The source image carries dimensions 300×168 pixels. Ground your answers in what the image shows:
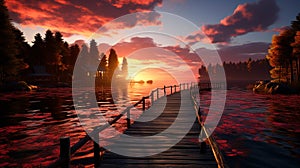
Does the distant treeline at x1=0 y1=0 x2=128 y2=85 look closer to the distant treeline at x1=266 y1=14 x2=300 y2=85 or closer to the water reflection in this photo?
the water reflection

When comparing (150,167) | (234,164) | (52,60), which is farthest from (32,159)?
(52,60)

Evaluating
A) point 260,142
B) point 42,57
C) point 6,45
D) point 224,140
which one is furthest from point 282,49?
point 42,57

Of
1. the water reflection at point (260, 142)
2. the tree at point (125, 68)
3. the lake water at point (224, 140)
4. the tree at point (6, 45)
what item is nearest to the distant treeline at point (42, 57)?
the tree at point (6, 45)

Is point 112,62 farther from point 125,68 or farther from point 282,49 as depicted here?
point 282,49

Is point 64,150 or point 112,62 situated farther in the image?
point 112,62

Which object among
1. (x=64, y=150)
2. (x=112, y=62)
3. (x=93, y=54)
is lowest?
(x=64, y=150)

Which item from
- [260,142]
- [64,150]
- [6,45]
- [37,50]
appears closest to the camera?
[64,150]

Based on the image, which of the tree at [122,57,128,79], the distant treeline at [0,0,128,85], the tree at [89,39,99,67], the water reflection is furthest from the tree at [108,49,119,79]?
the water reflection

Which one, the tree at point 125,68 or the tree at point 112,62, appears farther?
the tree at point 125,68

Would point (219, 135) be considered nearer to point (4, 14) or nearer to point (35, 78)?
point (4, 14)

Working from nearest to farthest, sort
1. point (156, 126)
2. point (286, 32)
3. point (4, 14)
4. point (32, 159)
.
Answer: point (32, 159), point (156, 126), point (4, 14), point (286, 32)

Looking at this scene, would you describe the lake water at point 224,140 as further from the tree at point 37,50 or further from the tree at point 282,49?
the tree at point 37,50

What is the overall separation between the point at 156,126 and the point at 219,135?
4.20 m

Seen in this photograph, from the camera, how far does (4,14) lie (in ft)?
139
